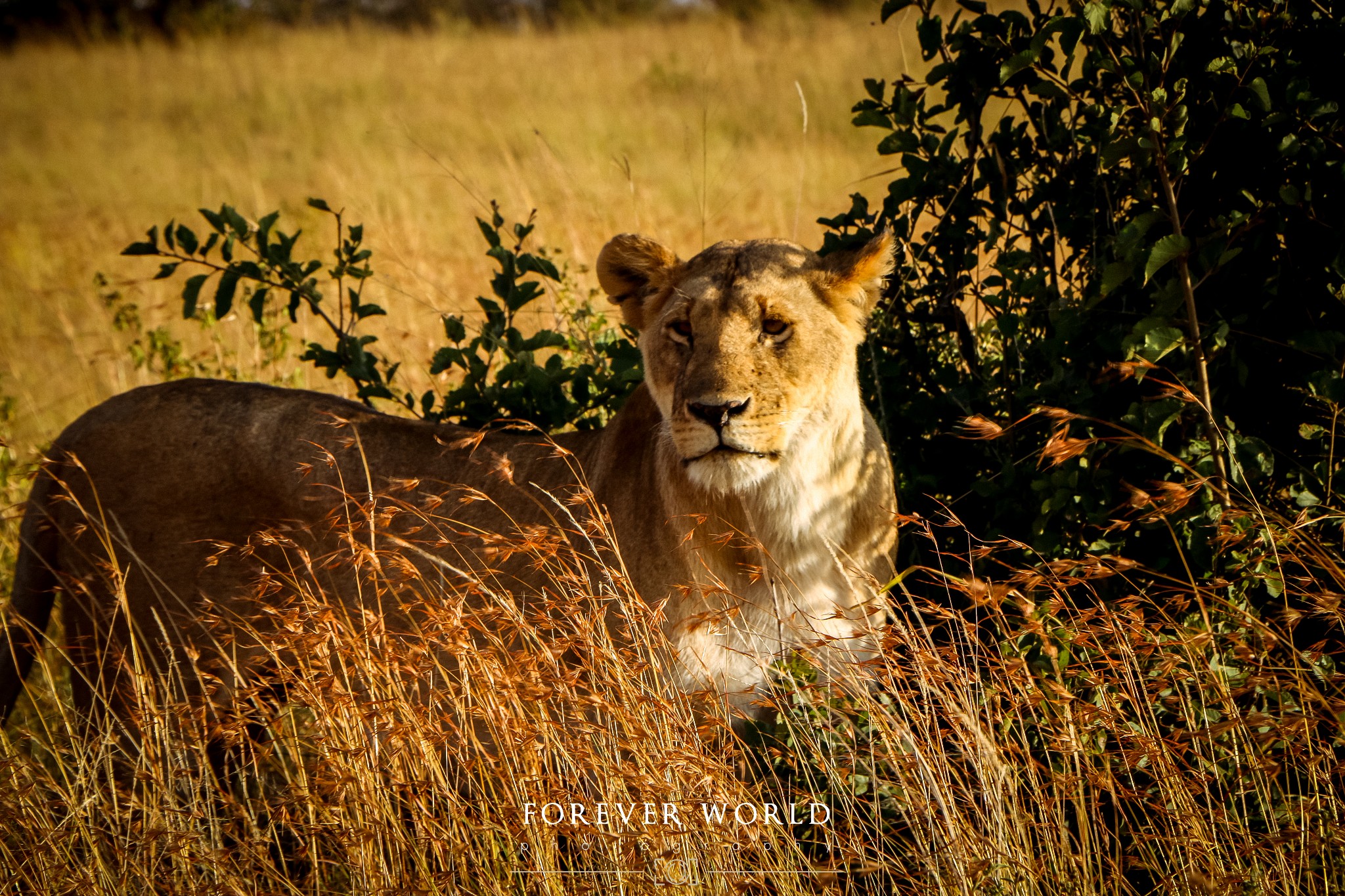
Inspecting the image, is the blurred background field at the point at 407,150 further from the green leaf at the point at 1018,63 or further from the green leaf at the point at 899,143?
the green leaf at the point at 1018,63

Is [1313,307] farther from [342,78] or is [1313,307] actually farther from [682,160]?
[342,78]

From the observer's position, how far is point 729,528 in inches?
128

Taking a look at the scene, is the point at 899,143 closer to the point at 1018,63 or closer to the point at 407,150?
the point at 1018,63

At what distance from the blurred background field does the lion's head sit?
1.34 meters

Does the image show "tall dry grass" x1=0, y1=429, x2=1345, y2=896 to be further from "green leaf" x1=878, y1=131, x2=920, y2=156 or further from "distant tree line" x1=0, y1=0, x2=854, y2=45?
"distant tree line" x1=0, y1=0, x2=854, y2=45

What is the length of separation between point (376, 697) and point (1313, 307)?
284 centimetres

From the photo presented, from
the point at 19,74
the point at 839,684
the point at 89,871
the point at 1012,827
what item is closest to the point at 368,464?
the point at 89,871

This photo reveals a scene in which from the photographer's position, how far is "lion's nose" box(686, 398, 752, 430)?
9.52 feet

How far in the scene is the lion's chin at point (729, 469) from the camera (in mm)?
2949

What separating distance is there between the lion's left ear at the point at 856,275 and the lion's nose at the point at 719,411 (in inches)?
25.1

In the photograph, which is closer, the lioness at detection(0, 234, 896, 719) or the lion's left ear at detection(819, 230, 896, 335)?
the lioness at detection(0, 234, 896, 719)

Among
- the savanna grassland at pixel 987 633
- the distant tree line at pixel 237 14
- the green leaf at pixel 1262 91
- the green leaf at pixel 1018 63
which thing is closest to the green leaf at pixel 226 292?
the savanna grassland at pixel 987 633

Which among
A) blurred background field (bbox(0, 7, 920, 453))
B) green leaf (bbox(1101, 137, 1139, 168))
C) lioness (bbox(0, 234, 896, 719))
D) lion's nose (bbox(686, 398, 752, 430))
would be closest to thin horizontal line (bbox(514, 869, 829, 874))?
lioness (bbox(0, 234, 896, 719))

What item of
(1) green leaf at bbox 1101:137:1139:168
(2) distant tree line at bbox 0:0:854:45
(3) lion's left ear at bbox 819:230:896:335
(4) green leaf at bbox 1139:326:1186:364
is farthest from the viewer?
(2) distant tree line at bbox 0:0:854:45
